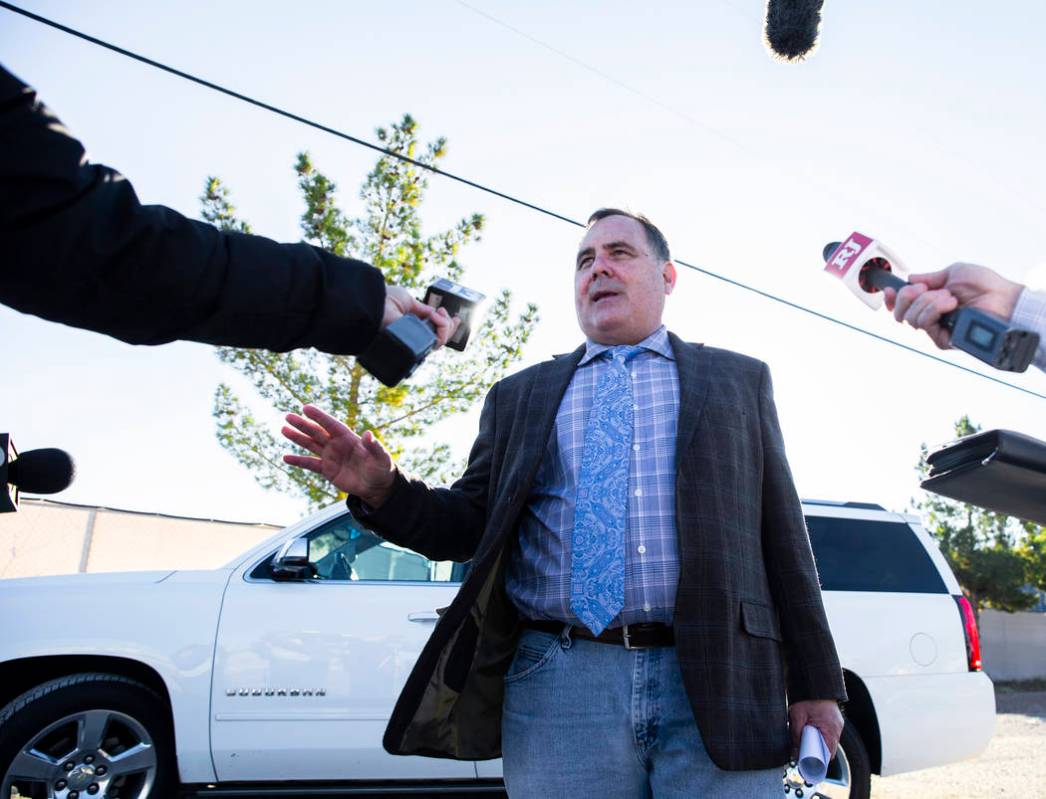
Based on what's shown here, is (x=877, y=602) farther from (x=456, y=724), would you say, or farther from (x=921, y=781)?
(x=456, y=724)

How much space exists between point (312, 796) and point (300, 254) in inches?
158

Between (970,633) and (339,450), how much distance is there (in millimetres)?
4981

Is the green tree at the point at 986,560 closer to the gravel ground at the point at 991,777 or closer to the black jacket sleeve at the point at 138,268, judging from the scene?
the gravel ground at the point at 991,777

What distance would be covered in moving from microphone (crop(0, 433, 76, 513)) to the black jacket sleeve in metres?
0.63

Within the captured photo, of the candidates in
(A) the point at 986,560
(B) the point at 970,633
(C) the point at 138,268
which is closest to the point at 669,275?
(C) the point at 138,268

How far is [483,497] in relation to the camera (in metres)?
2.60

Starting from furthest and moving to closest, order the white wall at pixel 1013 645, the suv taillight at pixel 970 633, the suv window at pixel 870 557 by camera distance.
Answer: the white wall at pixel 1013 645, the suv window at pixel 870 557, the suv taillight at pixel 970 633

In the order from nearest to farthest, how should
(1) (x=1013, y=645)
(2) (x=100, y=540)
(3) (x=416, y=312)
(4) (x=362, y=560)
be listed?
(3) (x=416, y=312) → (4) (x=362, y=560) → (2) (x=100, y=540) → (1) (x=1013, y=645)

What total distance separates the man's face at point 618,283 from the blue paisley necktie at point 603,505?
0.51ft

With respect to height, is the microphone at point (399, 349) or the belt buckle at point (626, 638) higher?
the microphone at point (399, 349)

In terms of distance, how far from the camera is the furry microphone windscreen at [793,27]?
2.98m

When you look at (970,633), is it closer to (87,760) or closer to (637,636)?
(637,636)

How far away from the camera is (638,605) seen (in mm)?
2090

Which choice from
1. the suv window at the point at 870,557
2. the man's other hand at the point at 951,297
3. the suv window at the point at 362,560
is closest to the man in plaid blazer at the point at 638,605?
the man's other hand at the point at 951,297
